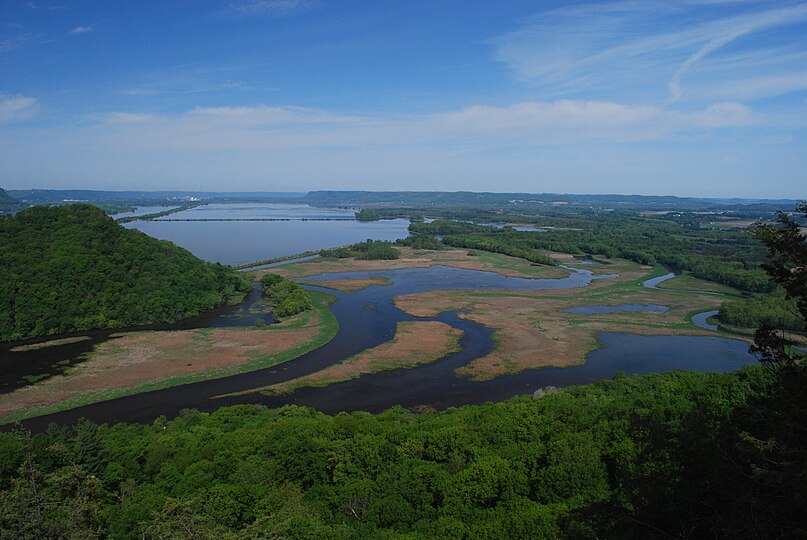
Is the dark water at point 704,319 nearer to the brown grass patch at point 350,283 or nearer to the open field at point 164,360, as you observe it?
the open field at point 164,360

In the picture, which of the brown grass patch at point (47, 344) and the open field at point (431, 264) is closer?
the brown grass patch at point (47, 344)

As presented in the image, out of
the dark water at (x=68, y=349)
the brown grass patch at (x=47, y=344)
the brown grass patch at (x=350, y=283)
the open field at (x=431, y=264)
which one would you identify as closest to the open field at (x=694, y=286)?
the open field at (x=431, y=264)

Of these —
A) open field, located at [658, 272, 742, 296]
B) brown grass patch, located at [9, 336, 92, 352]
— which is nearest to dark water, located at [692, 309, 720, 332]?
open field, located at [658, 272, 742, 296]

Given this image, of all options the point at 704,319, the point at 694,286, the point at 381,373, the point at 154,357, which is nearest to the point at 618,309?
the point at 704,319

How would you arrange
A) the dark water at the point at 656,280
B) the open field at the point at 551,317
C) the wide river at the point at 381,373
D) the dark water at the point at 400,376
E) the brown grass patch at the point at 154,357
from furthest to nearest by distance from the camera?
1. the dark water at the point at 656,280
2. the open field at the point at 551,317
3. the brown grass patch at the point at 154,357
4. the wide river at the point at 381,373
5. the dark water at the point at 400,376

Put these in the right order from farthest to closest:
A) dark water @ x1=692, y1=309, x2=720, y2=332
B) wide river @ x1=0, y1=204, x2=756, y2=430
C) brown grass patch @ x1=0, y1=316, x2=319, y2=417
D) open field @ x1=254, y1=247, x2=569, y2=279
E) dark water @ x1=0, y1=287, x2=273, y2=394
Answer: open field @ x1=254, y1=247, x2=569, y2=279 → dark water @ x1=692, y1=309, x2=720, y2=332 → dark water @ x1=0, y1=287, x2=273, y2=394 → brown grass patch @ x1=0, y1=316, x2=319, y2=417 → wide river @ x1=0, y1=204, x2=756, y2=430

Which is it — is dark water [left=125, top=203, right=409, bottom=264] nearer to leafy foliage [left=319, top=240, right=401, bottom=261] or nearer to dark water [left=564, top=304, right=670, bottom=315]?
leafy foliage [left=319, top=240, right=401, bottom=261]
